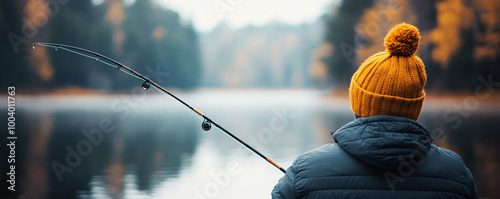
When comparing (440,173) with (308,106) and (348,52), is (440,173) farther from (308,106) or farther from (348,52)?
(308,106)

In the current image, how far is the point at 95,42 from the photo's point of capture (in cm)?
1652

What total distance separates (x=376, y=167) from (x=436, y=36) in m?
14.5

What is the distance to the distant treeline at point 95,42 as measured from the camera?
45.8 feet

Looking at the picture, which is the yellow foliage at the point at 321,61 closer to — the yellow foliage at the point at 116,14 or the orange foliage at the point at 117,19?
the orange foliage at the point at 117,19

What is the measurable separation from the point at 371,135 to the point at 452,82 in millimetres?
13694

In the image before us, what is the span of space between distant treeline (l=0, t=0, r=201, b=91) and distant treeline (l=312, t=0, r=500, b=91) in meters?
5.52

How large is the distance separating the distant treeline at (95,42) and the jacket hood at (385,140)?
14.1 meters

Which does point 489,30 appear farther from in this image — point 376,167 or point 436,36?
point 376,167

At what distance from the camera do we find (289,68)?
871 inches

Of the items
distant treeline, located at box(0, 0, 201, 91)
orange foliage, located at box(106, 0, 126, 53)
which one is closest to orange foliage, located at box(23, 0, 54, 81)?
distant treeline, located at box(0, 0, 201, 91)

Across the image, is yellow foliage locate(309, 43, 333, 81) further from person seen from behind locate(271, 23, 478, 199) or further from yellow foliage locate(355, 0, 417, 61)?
person seen from behind locate(271, 23, 478, 199)

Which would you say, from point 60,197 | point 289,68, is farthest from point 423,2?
point 60,197

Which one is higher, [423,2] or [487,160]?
[423,2]

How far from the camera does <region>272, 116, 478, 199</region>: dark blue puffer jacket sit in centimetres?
81
